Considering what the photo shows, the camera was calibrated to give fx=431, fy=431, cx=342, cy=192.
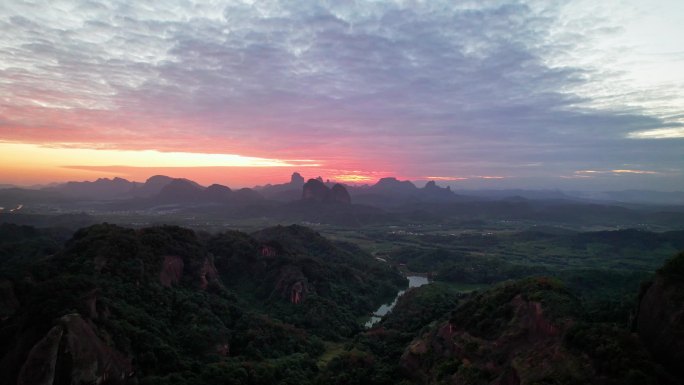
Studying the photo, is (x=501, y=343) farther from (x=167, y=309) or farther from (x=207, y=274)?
(x=207, y=274)

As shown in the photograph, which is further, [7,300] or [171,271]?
[171,271]

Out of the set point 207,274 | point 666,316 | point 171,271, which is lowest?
point 207,274

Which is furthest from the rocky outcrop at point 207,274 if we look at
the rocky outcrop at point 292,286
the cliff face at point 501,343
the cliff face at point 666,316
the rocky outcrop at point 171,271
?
the cliff face at point 666,316

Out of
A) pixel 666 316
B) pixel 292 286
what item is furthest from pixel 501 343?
pixel 292 286

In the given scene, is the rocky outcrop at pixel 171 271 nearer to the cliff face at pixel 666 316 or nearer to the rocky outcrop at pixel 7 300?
the rocky outcrop at pixel 7 300

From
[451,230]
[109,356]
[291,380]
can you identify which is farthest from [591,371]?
[451,230]

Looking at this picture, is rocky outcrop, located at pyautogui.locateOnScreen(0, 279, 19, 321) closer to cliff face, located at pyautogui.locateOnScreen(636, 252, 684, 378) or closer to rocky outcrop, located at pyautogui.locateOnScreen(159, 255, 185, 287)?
rocky outcrop, located at pyautogui.locateOnScreen(159, 255, 185, 287)

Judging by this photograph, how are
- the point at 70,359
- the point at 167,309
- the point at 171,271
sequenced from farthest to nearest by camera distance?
the point at 171,271 → the point at 167,309 → the point at 70,359
